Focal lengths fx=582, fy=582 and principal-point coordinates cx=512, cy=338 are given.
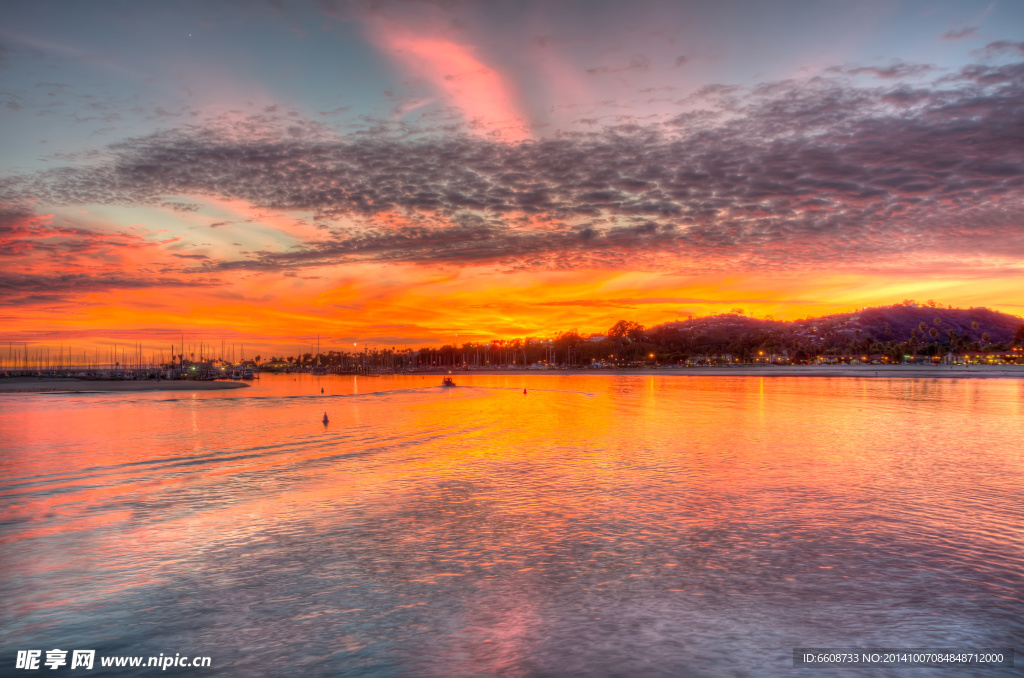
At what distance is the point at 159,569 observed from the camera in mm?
11781

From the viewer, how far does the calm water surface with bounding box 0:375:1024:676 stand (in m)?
→ 8.60

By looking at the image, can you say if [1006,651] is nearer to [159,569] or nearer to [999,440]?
[159,569]

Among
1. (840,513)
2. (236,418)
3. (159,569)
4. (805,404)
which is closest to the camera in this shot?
(159,569)

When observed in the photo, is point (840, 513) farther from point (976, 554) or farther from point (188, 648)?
point (188, 648)

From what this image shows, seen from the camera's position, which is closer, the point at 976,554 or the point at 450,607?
the point at 450,607

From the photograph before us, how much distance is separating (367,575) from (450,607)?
7.84 feet

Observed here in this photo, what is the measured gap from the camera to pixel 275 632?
29.5 feet

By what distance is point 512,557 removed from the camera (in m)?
12.3

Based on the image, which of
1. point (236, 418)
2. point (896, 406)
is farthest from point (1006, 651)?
point (896, 406)

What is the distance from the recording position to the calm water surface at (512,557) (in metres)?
8.60

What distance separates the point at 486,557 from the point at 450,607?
2.59 metres

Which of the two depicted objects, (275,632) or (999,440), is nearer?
(275,632)

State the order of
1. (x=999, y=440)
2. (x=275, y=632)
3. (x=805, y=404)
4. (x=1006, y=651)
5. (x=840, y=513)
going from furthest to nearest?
(x=805, y=404)
(x=999, y=440)
(x=840, y=513)
(x=275, y=632)
(x=1006, y=651)

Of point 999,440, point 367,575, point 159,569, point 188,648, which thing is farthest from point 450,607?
point 999,440
